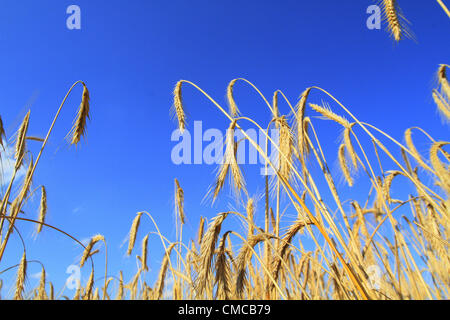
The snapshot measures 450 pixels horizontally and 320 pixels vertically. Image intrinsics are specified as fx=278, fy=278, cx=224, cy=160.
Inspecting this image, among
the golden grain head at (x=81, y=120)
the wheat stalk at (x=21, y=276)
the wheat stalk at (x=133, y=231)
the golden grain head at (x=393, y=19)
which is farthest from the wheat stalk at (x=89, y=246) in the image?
the golden grain head at (x=393, y=19)

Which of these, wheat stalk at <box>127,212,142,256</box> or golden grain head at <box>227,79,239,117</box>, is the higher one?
golden grain head at <box>227,79,239,117</box>

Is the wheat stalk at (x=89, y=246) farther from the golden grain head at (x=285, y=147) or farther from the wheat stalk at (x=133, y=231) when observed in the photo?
the golden grain head at (x=285, y=147)

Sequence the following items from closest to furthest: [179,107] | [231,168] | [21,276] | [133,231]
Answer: [231,168] → [179,107] → [21,276] → [133,231]

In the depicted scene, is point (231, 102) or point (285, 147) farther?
point (231, 102)

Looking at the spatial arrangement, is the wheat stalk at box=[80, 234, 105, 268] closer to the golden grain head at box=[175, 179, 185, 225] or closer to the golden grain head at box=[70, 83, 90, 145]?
the golden grain head at box=[175, 179, 185, 225]

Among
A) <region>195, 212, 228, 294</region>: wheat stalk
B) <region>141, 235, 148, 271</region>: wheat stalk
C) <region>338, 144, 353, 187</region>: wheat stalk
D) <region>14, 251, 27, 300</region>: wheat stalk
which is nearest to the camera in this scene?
<region>195, 212, 228, 294</region>: wheat stalk

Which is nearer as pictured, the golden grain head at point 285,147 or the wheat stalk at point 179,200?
the golden grain head at point 285,147

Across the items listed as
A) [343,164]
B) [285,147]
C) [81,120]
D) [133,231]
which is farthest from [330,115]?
[133,231]

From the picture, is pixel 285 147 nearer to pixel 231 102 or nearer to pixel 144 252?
pixel 231 102

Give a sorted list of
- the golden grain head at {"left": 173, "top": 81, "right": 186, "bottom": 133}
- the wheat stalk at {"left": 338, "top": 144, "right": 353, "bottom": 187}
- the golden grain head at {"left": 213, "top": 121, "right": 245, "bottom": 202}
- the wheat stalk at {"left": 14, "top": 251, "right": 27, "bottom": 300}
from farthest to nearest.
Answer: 1. the wheat stalk at {"left": 338, "top": 144, "right": 353, "bottom": 187}
2. the wheat stalk at {"left": 14, "top": 251, "right": 27, "bottom": 300}
3. the golden grain head at {"left": 173, "top": 81, "right": 186, "bottom": 133}
4. the golden grain head at {"left": 213, "top": 121, "right": 245, "bottom": 202}

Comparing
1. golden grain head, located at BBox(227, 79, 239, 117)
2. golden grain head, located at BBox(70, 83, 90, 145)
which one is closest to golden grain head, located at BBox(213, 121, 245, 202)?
golden grain head, located at BBox(227, 79, 239, 117)

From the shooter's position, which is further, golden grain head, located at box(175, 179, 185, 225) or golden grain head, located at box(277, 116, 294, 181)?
golden grain head, located at box(175, 179, 185, 225)
